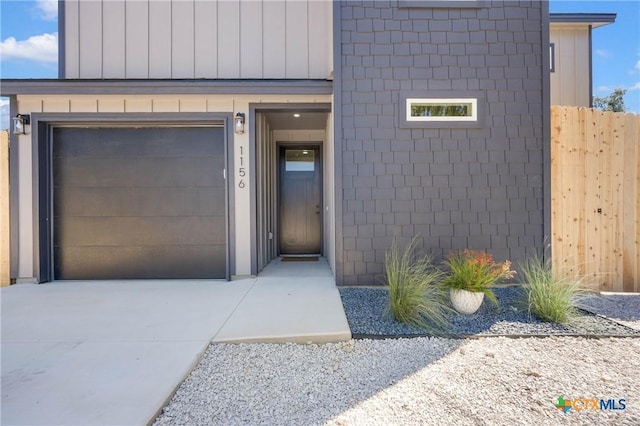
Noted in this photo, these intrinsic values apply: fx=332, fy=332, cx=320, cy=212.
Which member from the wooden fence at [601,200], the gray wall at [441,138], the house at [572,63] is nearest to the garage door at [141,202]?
the gray wall at [441,138]

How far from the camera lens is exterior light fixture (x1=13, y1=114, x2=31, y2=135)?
4.76 metres

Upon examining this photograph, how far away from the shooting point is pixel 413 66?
14.6 ft

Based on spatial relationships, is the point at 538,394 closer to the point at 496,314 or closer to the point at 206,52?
the point at 496,314

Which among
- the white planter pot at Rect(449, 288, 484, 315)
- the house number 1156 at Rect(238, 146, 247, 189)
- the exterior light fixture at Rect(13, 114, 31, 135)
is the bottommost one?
the white planter pot at Rect(449, 288, 484, 315)

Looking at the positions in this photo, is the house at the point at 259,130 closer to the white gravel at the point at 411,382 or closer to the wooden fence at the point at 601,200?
the wooden fence at the point at 601,200

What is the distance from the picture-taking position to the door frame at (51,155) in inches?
190

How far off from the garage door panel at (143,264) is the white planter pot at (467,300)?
3324 millimetres

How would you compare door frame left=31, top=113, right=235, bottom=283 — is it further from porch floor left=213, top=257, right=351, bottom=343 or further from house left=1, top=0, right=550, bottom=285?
porch floor left=213, top=257, right=351, bottom=343

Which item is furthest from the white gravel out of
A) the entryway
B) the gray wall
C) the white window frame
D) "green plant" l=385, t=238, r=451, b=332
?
the entryway

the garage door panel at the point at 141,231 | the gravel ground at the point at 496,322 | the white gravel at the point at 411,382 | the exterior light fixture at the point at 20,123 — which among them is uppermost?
the exterior light fixture at the point at 20,123

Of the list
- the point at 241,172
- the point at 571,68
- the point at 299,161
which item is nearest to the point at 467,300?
the point at 241,172

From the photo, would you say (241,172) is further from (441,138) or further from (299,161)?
(441,138)

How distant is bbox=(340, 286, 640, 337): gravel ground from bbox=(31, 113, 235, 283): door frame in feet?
7.90

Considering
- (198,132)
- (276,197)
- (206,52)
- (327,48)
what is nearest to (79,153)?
(198,132)
